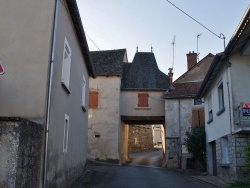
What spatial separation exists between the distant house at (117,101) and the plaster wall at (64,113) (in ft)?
41.2

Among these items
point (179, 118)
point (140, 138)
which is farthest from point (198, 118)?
point (140, 138)

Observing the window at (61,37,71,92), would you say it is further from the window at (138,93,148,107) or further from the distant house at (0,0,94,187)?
the window at (138,93,148,107)

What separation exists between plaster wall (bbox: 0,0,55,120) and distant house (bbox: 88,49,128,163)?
62.3ft

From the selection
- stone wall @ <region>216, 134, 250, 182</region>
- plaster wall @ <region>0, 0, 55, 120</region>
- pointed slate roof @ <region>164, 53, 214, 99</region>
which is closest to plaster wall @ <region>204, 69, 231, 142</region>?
stone wall @ <region>216, 134, 250, 182</region>

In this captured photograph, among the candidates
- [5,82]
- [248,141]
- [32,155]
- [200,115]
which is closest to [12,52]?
[5,82]

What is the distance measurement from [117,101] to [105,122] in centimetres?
197

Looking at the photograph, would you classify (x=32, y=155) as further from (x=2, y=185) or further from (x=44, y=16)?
(x=44, y=16)

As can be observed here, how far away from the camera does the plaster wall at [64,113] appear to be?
8789 mm

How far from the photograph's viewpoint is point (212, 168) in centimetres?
1784

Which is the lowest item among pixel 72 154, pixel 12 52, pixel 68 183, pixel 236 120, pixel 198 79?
pixel 68 183

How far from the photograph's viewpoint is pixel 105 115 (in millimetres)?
27375

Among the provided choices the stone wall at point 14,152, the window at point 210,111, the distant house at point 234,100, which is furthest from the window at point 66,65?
the window at point 210,111

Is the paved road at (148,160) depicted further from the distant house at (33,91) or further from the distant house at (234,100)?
the distant house at (33,91)

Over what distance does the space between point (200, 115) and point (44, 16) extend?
19.3m
